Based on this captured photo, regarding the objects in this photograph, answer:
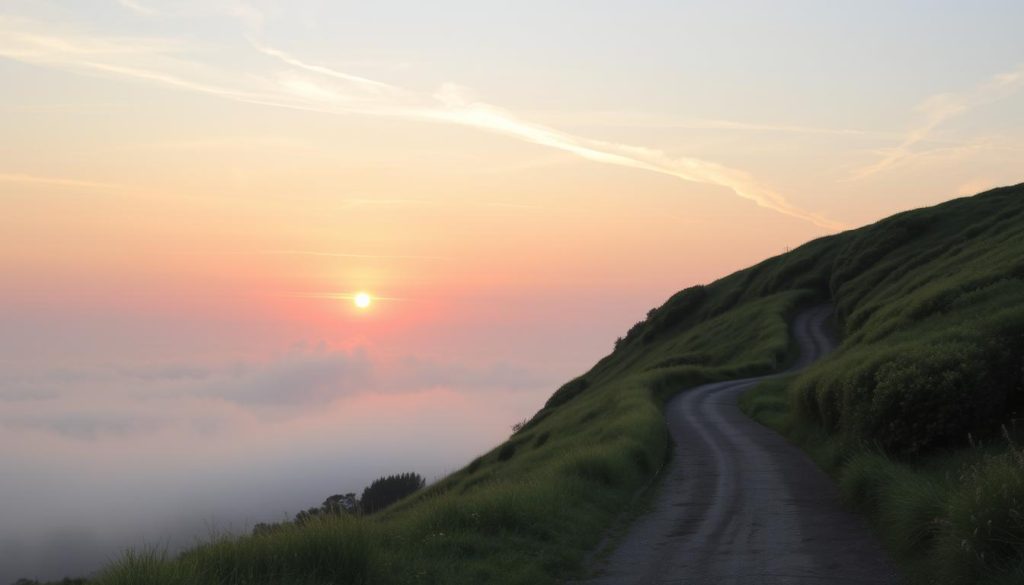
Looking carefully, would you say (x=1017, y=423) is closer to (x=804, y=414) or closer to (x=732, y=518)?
(x=732, y=518)

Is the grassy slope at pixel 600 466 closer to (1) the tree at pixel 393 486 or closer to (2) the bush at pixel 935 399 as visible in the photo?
(2) the bush at pixel 935 399

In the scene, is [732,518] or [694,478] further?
[694,478]

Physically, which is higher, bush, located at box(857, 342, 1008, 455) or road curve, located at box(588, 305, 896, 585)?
bush, located at box(857, 342, 1008, 455)

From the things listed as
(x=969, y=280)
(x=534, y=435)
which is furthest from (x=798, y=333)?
(x=969, y=280)

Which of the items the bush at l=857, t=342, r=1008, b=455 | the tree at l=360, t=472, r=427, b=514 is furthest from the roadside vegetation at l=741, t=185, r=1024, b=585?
the tree at l=360, t=472, r=427, b=514

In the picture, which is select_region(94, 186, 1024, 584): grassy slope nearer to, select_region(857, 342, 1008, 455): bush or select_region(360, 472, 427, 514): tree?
select_region(857, 342, 1008, 455): bush

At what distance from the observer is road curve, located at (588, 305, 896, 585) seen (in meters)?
13.8

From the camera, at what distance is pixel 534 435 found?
5359cm

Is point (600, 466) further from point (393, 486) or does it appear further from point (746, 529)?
point (393, 486)

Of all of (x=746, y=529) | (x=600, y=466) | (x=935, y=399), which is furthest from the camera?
(x=600, y=466)

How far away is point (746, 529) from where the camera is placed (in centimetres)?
1720

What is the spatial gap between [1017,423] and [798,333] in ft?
199

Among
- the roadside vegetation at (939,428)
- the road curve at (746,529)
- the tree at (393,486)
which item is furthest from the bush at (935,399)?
the tree at (393,486)

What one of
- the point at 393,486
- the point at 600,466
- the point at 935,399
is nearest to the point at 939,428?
the point at 935,399
